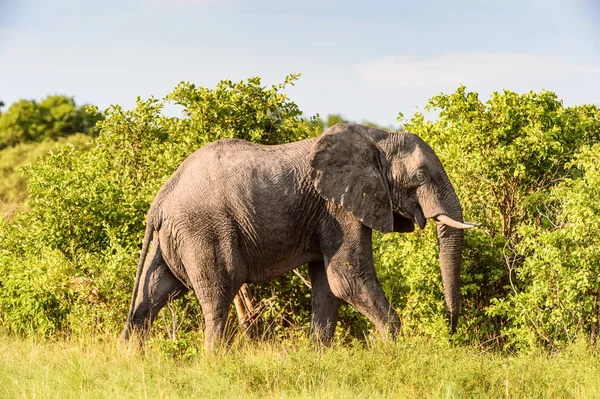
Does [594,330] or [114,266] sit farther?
[114,266]

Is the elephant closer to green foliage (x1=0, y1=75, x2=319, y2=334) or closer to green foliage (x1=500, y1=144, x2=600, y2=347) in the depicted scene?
green foliage (x1=500, y1=144, x2=600, y2=347)

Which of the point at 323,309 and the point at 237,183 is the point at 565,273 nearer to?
the point at 323,309

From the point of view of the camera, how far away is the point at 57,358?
360 inches

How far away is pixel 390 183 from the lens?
9.66 metres

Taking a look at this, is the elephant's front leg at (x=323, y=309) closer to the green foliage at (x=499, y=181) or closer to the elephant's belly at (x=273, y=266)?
the elephant's belly at (x=273, y=266)

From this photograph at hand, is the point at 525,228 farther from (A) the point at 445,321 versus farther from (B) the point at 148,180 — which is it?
(B) the point at 148,180

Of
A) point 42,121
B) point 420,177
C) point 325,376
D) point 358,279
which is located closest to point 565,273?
point 420,177

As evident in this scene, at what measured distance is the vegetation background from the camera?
31.1 ft

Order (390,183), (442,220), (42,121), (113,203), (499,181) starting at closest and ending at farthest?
(442,220)
(390,183)
(499,181)
(113,203)
(42,121)

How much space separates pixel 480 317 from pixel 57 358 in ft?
14.7

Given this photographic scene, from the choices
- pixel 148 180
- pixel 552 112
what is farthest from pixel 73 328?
pixel 552 112

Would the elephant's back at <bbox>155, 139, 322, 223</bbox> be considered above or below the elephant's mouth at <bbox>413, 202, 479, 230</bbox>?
above

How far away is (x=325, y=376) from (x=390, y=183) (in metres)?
2.45

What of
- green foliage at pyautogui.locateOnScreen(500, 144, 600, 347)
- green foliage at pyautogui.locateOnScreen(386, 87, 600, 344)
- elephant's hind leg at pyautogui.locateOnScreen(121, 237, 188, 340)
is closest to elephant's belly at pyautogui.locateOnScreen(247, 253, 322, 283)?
elephant's hind leg at pyautogui.locateOnScreen(121, 237, 188, 340)
